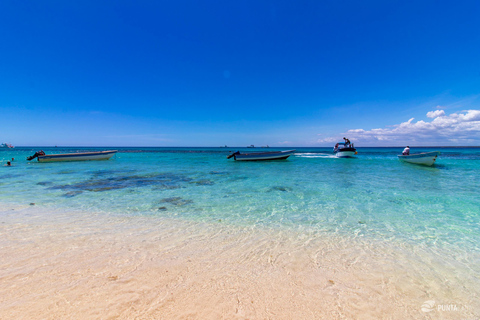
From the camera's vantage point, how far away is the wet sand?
2.66 m

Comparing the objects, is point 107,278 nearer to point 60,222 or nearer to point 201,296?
point 201,296

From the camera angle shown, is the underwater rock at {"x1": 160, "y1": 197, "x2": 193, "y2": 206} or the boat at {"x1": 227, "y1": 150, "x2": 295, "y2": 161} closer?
the underwater rock at {"x1": 160, "y1": 197, "x2": 193, "y2": 206}

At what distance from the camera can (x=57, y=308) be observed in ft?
8.61

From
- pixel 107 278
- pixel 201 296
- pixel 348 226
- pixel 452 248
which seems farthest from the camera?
pixel 348 226

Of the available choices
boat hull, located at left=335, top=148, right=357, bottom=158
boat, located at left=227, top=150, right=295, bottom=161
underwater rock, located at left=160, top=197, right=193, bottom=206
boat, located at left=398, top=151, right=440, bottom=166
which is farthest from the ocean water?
boat hull, located at left=335, top=148, right=357, bottom=158

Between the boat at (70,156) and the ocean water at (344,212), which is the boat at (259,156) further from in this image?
the boat at (70,156)

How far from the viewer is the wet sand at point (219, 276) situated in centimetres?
266

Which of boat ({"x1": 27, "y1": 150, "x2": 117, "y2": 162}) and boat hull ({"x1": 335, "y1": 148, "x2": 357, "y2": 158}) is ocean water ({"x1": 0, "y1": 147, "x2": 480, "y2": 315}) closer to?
boat ({"x1": 27, "y1": 150, "x2": 117, "y2": 162})

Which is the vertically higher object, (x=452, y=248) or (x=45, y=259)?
(x=45, y=259)

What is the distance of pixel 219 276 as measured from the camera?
11.2ft

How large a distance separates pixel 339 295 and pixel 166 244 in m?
3.46

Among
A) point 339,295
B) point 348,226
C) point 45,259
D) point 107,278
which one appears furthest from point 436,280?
point 45,259

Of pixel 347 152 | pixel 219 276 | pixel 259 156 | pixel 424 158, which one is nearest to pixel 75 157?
pixel 259 156

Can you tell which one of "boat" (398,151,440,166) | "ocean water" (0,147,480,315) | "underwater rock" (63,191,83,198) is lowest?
"ocean water" (0,147,480,315)
